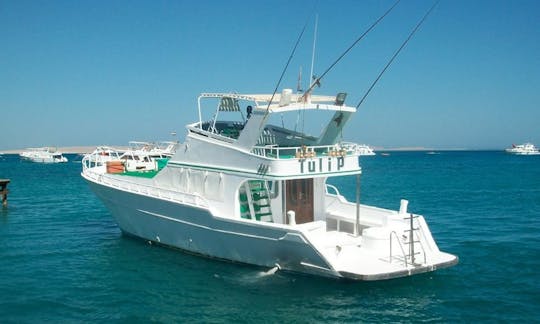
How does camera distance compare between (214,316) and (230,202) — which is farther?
(230,202)

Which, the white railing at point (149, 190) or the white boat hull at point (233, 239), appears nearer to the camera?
the white boat hull at point (233, 239)

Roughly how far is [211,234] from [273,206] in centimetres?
222

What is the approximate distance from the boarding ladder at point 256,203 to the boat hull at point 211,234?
1.22 m

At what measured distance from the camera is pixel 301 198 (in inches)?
627

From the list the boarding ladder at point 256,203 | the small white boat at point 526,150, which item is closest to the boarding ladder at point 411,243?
the boarding ladder at point 256,203

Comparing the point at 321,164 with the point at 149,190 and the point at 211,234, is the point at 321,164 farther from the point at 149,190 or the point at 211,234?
the point at 149,190

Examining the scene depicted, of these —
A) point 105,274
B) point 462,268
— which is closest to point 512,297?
point 462,268

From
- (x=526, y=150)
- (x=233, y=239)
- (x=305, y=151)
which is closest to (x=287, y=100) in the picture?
(x=305, y=151)

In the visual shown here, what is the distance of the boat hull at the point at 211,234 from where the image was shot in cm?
1331

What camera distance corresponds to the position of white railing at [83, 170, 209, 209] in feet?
51.7

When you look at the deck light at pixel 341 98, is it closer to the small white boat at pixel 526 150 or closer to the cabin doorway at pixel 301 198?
the cabin doorway at pixel 301 198

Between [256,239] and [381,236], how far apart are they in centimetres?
363

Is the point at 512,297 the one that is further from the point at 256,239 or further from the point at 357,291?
the point at 256,239

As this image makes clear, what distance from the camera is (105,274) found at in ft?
51.3
